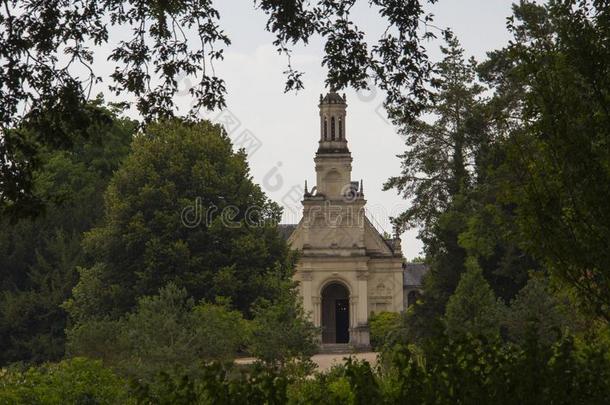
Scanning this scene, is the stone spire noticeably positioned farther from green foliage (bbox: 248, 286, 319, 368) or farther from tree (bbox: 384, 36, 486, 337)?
green foliage (bbox: 248, 286, 319, 368)

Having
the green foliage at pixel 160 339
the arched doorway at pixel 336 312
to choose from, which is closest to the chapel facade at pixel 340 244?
the arched doorway at pixel 336 312

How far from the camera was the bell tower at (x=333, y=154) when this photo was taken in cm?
5747

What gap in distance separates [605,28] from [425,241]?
2804 centimetres

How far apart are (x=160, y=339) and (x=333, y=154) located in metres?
30.1

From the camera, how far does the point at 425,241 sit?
4075 cm

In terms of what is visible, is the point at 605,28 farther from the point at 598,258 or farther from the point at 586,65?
the point at 598,258

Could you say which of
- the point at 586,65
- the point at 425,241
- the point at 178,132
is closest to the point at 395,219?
the point at 425,241

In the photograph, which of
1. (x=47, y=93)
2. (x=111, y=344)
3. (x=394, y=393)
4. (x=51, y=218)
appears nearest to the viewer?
(x=394, y=393)

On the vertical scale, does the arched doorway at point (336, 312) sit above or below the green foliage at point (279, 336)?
above

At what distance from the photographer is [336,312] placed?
59812mm

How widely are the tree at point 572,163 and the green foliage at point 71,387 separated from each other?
790 centimetres

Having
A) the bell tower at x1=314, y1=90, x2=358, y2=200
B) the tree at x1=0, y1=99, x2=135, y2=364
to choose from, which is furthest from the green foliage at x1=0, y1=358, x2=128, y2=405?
the bell tower at x1=314, y1=90, x2=358, y2=200

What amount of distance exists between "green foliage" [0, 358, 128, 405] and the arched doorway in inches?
1486

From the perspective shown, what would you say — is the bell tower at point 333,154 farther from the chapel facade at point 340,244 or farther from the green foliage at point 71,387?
the green foliage at point 71,387
